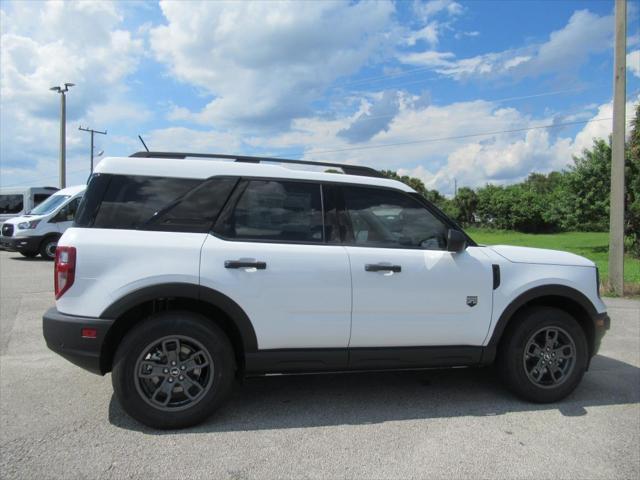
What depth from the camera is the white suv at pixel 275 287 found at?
356 centimetres

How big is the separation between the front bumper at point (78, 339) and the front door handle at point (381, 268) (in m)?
1.88

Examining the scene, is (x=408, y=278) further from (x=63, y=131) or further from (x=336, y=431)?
(x=63, y=131)

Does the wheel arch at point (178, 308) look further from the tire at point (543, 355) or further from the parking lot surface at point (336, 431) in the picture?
the tire at point (543, 355)

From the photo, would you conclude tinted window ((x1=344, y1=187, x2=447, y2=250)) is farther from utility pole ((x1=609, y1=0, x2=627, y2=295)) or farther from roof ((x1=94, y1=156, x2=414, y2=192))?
utility pole ((x1=609, y1=0, x2=627, y2=295))

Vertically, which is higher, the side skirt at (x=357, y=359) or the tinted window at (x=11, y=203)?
the tinted window at (x=11, y=203)

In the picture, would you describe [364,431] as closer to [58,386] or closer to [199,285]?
[199,285]

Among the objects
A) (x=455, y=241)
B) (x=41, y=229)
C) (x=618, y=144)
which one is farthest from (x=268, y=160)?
(x=41, y=229)

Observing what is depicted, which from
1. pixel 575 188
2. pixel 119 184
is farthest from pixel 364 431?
pixel 575 188

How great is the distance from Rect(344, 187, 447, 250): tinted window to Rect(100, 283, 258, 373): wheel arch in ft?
3.57

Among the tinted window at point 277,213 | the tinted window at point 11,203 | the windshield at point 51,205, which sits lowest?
the tinted window at point 277,213

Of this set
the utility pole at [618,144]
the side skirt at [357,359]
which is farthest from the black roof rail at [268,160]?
the utility pole at [618,144]

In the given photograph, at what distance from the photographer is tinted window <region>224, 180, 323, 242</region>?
3838mm

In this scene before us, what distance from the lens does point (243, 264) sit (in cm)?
367

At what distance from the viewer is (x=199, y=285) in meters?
3.60
